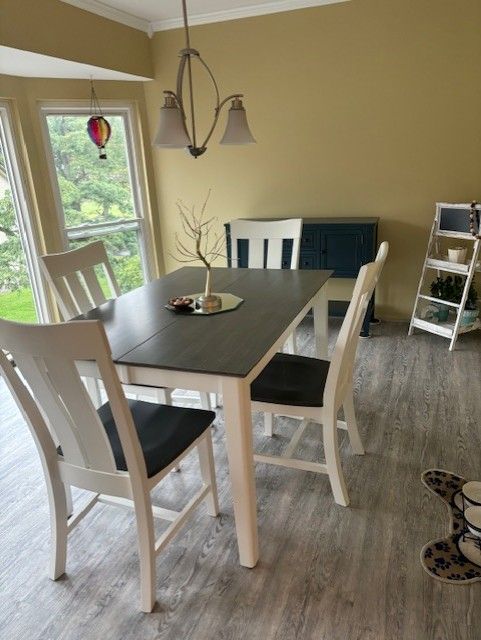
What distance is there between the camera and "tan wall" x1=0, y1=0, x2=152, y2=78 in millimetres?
2648

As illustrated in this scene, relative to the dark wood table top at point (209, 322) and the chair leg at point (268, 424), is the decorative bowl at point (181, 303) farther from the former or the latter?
the chair leg at point (268, 424)

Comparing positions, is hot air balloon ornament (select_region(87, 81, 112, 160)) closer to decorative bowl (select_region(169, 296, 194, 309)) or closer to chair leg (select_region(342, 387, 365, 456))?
decorative bowl (select_region(169, 296, 194, 309))

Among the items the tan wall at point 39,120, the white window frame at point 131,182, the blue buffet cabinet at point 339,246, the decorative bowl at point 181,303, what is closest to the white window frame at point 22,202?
the tan wall at point 39,120

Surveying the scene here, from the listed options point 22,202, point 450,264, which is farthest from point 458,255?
point 22,202

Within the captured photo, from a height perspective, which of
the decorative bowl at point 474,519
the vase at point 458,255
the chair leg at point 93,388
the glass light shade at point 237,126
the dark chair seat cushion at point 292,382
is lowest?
the decorative bowl at point 474,519

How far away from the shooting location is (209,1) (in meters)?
3.47

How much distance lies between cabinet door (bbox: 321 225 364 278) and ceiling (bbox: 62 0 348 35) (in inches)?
65.6

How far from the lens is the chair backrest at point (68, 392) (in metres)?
1.25

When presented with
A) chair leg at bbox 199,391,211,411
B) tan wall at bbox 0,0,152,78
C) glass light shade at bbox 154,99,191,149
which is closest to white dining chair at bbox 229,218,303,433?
chair leg at bbox 199,391,211,411

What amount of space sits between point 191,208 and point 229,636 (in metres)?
3.64

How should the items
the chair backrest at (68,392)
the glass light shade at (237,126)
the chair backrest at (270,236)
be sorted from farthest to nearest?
the chair backrest at (270,236)
the glass light shade at (237,126)
the chair backrest at (68,392)

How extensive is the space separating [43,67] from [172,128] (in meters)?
1.85

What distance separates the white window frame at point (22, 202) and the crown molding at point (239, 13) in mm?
1506

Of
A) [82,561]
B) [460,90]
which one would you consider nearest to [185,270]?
[82,561]
